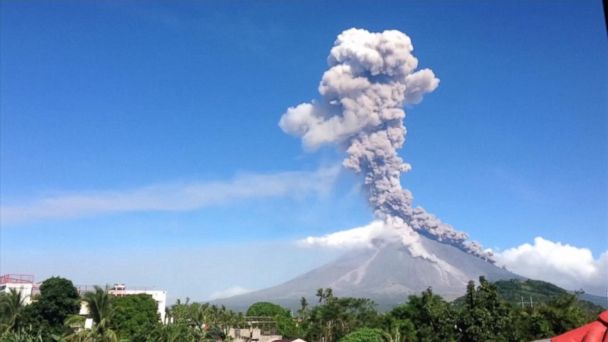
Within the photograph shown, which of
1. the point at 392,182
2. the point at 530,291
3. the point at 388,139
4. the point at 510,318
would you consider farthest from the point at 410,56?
the point at 530,291

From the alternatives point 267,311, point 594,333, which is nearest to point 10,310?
point 267,311

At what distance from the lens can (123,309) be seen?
196ft

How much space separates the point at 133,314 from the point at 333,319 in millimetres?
24252

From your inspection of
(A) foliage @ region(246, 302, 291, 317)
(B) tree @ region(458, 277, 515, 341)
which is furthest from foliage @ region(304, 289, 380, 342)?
(B) tree @ region(458, 277, 515, 341)

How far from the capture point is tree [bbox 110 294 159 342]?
5716cm

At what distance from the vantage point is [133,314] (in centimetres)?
5991

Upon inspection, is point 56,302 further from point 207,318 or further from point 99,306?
point 207,318

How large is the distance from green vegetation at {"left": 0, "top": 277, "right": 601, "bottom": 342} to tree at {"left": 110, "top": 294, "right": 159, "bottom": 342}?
0.11 m

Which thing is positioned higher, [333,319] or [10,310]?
[10,310]

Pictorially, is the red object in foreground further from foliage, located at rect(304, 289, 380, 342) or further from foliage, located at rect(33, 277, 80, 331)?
foliage, located at rect(33, 277, 80, 331)

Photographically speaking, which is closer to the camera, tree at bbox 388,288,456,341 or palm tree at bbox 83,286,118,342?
tree at bbox 388,288,456,341

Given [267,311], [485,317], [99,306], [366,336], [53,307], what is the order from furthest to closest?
[267,311]
[53,307]
[99,306]
[366,336]
[485,317]

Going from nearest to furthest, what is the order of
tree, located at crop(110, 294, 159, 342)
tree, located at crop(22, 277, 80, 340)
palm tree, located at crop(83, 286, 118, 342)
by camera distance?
palm tree, located at crop(83, 286, 118, 342), tree, located at crop(22, 277, 80, 340), tree, located at crop(110, 294, 159, 342)

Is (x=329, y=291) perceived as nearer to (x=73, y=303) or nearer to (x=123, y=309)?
(x=123, y=309)
